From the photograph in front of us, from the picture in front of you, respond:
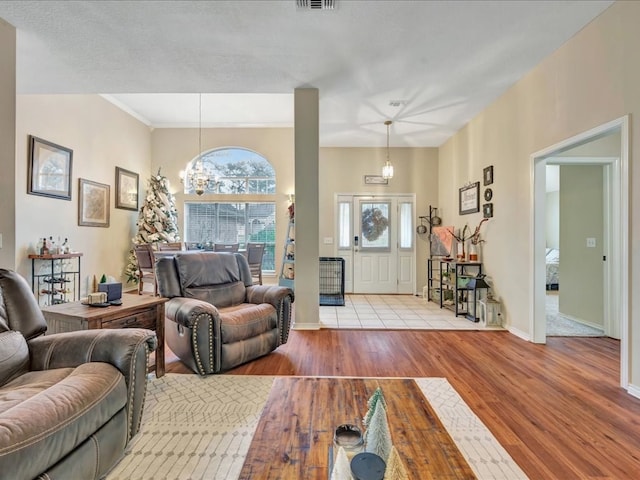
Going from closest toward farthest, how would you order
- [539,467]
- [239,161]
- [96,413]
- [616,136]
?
1. [96,413]
2. [539,467]
3. [616,136]
4. [239,161]

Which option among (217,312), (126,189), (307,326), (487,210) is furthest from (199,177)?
(487,210)

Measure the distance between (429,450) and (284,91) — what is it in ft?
13.3

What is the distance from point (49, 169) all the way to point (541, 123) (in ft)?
21.5

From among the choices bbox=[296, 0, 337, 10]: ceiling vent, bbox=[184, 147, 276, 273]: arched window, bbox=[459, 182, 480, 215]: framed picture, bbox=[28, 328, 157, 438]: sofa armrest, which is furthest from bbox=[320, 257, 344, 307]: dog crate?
bbox=[28, 328, 157, 438]: sofa armrest

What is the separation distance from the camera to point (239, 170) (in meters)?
7.03

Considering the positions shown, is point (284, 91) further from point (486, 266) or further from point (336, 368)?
point (486, 266)

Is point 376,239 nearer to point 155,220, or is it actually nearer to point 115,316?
point 155,220

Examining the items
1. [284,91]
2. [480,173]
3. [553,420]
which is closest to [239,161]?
[284,91]

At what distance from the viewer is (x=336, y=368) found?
Answer: 105 inches

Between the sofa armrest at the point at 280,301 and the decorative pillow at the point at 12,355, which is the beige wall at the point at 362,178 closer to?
the sofa armrest at the point at 280,301

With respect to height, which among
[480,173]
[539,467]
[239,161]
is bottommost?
[539,467]

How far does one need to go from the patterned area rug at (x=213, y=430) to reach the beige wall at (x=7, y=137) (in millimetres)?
1831

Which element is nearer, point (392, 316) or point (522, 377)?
point (522, 377)

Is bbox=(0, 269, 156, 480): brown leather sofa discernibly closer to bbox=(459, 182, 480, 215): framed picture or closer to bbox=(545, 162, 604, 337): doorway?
bbox=(545, 162, 604, 337): doorway
